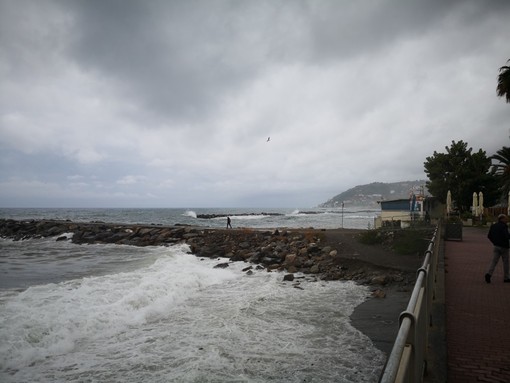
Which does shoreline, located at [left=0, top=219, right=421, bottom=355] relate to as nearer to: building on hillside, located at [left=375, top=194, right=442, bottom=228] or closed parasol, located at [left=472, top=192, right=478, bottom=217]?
building on hillside, located at [left=375, top=194, right=442, bottom=228]

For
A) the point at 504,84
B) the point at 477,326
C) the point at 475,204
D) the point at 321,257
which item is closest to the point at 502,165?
the point at 475,204

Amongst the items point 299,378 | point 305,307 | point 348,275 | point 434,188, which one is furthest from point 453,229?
point 434,188

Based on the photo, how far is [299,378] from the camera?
5.75m

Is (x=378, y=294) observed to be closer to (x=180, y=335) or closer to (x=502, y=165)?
(x=180, y=335)

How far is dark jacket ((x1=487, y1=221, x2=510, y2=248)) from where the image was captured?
26.6 ft

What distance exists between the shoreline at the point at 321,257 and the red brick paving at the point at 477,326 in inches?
70.8

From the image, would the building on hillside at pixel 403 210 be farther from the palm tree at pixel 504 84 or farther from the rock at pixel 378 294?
the rock at pixel 378 294

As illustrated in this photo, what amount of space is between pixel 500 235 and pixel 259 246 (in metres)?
15.8

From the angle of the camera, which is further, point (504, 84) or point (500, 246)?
point (504, 84)

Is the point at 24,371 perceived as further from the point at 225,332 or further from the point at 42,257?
the point at 42,257

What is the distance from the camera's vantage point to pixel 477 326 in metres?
5.20

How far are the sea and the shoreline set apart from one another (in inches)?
23.3

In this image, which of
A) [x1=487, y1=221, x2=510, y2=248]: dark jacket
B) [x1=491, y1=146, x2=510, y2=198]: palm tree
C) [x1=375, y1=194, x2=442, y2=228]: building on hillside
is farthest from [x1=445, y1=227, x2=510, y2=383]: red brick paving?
[x1=491, y1=146, x2=510, y2=198]: palm tree

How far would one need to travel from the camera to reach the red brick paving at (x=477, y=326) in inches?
153
